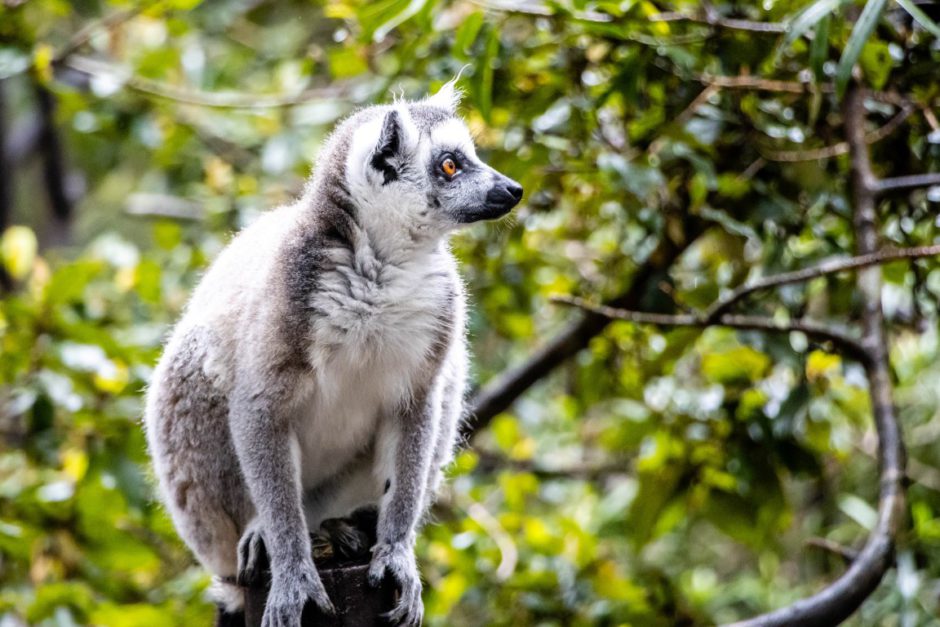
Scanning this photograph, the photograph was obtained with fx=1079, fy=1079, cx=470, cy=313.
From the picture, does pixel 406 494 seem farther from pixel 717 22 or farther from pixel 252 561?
pixel 717 22

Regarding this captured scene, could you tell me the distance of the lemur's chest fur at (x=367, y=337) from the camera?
3.23 metres

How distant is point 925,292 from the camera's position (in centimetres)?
426

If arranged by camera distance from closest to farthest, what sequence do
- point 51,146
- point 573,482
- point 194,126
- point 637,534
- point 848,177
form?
point 848,177 → point 637,534 → point 194,126 → point 573,482 → point 51,146

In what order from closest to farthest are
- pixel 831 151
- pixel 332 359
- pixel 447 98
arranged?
1. pixel 332 359
2. pixel 447 98
3. pixel 831 151

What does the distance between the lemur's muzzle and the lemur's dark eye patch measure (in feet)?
0.61

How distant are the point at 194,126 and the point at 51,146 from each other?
183cm

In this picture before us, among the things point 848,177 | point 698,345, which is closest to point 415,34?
point 848,177

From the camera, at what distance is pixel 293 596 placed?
2.98 meters

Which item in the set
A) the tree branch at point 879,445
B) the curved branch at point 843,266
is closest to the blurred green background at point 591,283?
the tree branch at point 879,445

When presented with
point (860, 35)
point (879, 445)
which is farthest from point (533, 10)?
point (879, 445)

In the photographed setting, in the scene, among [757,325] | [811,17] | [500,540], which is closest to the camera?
[811,17]

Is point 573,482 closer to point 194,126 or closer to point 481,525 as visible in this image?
point 481,525

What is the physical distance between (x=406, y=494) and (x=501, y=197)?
3.15ft

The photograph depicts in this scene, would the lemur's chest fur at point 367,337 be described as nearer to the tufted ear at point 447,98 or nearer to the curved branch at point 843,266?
the tufted ear at point 447,98
